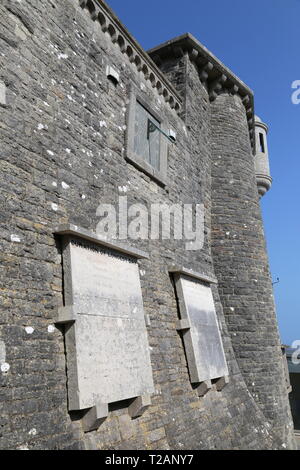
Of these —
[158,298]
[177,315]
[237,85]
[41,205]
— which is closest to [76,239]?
[41,205]

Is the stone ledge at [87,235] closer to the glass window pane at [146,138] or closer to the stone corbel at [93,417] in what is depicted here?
the stone corbel at [93,417]

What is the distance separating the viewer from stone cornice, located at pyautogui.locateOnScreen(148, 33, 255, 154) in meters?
9.88

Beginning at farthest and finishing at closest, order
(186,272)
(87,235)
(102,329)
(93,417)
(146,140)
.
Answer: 1. (146,140)
2. (186,272)
3. (87,235)
4. (102,329)
5. (93,417)

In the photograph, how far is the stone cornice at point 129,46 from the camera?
6.53m

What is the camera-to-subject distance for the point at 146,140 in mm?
7238

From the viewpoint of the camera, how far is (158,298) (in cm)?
605

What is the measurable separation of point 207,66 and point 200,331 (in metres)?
7.29

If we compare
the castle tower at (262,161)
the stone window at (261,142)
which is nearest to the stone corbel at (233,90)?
the castle tower at (262,161)

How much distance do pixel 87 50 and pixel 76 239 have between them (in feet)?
11.3

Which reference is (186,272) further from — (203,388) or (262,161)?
(262,161)

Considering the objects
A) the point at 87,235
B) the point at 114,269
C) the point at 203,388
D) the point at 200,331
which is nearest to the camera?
the point at 87,235

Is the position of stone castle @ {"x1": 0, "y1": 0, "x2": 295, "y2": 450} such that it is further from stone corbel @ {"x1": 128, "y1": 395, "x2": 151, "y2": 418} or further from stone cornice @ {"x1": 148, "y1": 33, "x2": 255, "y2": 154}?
stone cornice @ {"x1": 148, "y1": 33, "x2": 255, "y2": 154}

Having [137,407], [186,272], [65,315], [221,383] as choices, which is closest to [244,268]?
[186,272]

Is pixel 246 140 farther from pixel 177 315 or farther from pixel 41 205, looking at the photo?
pixel 41 205
